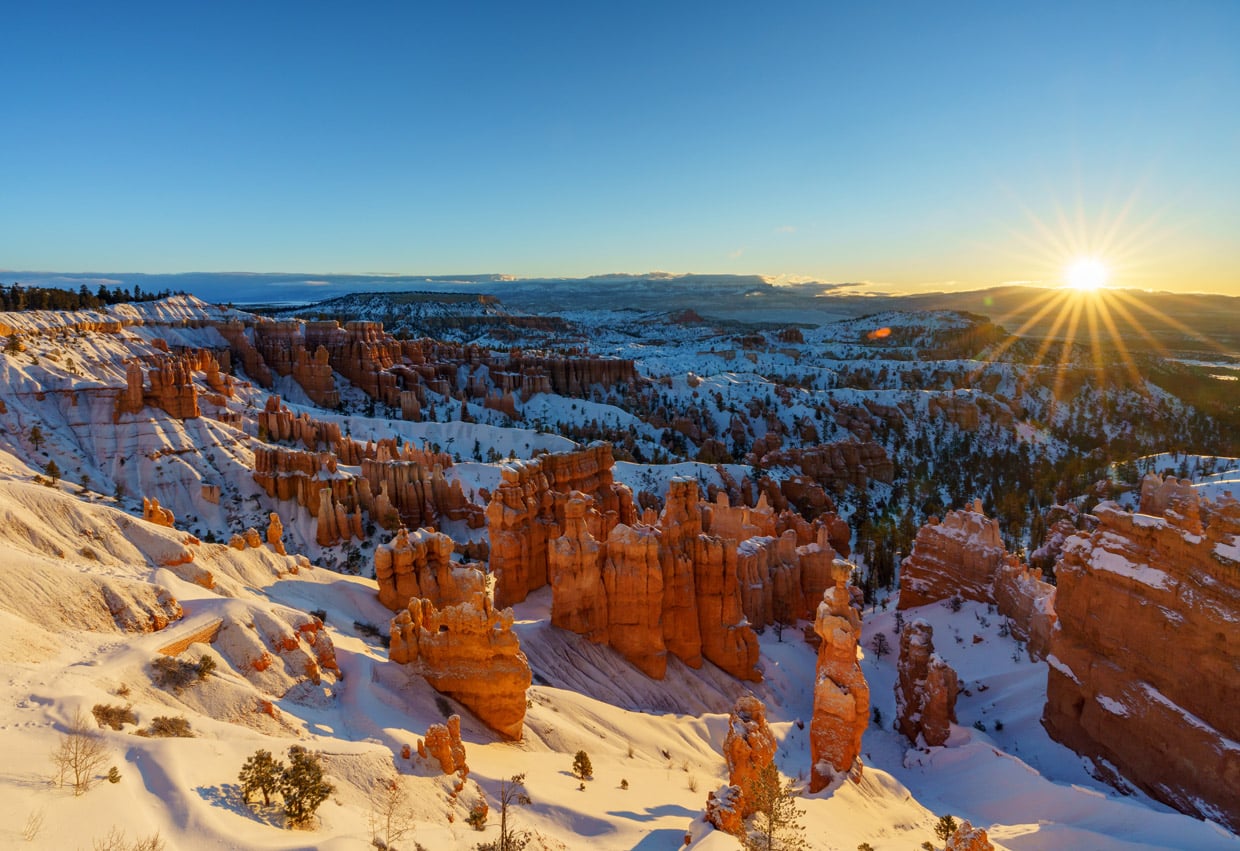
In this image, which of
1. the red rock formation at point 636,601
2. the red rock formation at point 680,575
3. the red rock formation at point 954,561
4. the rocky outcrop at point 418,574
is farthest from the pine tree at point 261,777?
the red rock formation at point 954,561

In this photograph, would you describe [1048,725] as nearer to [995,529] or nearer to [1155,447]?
[995,529]

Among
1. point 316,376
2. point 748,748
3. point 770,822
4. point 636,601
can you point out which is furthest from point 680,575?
point 316,376

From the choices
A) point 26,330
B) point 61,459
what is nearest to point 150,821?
point 61,459

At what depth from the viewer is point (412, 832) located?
8.48 metres

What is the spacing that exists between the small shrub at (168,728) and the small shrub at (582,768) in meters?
6.53

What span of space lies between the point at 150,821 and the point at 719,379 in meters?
98.8

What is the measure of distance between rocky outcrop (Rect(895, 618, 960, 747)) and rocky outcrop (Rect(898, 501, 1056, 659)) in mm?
5591

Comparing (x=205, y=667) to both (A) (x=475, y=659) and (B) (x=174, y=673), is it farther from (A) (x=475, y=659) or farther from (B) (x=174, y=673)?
(A) (x=475, y=659)

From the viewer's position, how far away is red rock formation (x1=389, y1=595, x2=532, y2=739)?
1372 cm

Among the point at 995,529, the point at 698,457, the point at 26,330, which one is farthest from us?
the point at 698,457

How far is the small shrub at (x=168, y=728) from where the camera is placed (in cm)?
888

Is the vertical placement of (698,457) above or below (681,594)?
below

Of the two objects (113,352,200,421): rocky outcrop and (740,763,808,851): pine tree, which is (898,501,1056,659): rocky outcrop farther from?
(113,352,200,421): rocky outcrop

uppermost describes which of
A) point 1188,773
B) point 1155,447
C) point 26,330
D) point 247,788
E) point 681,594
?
point 26,330
